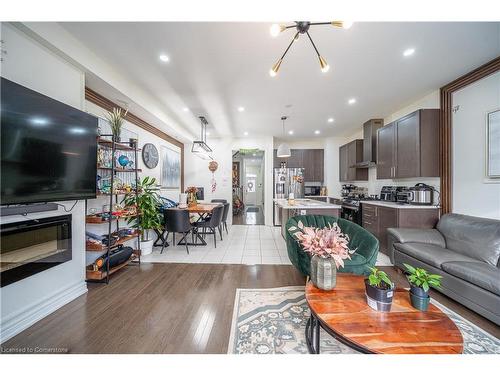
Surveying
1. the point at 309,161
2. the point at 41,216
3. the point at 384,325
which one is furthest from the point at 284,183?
the point at 41,216

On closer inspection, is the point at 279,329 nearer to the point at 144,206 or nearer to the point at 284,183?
the point at 144,206

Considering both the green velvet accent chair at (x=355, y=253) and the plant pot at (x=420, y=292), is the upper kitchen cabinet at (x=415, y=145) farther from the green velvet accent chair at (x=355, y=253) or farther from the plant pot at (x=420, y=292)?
the plant pot at (x=420, y=292)

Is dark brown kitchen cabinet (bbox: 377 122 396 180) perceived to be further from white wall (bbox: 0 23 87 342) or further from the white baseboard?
the white baseboard

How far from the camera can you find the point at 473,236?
2369mm

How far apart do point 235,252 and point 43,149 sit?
303 centimetres

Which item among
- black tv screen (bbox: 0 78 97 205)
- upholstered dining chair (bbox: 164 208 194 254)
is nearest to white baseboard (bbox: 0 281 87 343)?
black tv screen (bbox: 0 78 97 205)

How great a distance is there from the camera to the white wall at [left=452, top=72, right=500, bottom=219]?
2.52m

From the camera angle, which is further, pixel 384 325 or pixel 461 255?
pixel 461 255

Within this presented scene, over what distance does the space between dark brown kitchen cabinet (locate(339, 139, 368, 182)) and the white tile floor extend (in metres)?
2.63

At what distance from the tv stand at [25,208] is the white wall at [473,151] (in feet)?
17.3

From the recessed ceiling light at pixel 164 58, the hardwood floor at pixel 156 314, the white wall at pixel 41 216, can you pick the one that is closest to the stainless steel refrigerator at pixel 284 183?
the hardwood floor at pixel 156 314
